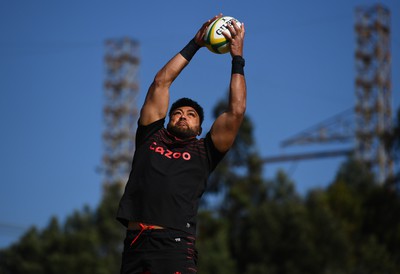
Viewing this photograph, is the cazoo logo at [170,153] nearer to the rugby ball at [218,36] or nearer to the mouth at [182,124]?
the mouth at [182,124]

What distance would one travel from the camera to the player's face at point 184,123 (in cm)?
910

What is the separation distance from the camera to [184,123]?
9133 millimetres

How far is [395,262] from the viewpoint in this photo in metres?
47.5

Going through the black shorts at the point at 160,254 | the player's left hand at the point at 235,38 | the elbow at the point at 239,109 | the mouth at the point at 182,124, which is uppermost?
the player's left hand at the point at 235,38

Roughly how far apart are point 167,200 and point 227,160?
174ft

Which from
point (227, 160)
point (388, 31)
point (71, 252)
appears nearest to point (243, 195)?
point (227, 160)

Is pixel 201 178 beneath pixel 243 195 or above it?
beneath

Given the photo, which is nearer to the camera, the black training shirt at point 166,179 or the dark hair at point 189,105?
the black training shirt at point 166,179

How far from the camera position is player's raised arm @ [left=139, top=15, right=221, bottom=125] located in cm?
927

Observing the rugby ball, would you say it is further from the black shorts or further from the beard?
the black shorts

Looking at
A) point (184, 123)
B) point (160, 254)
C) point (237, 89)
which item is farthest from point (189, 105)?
point (160, 254)

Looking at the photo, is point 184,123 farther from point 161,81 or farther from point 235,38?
point 235,38

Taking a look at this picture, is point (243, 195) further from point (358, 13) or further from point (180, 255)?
point (180, 255)

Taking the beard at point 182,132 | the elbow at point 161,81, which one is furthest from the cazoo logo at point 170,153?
the elbow at point 161,81
